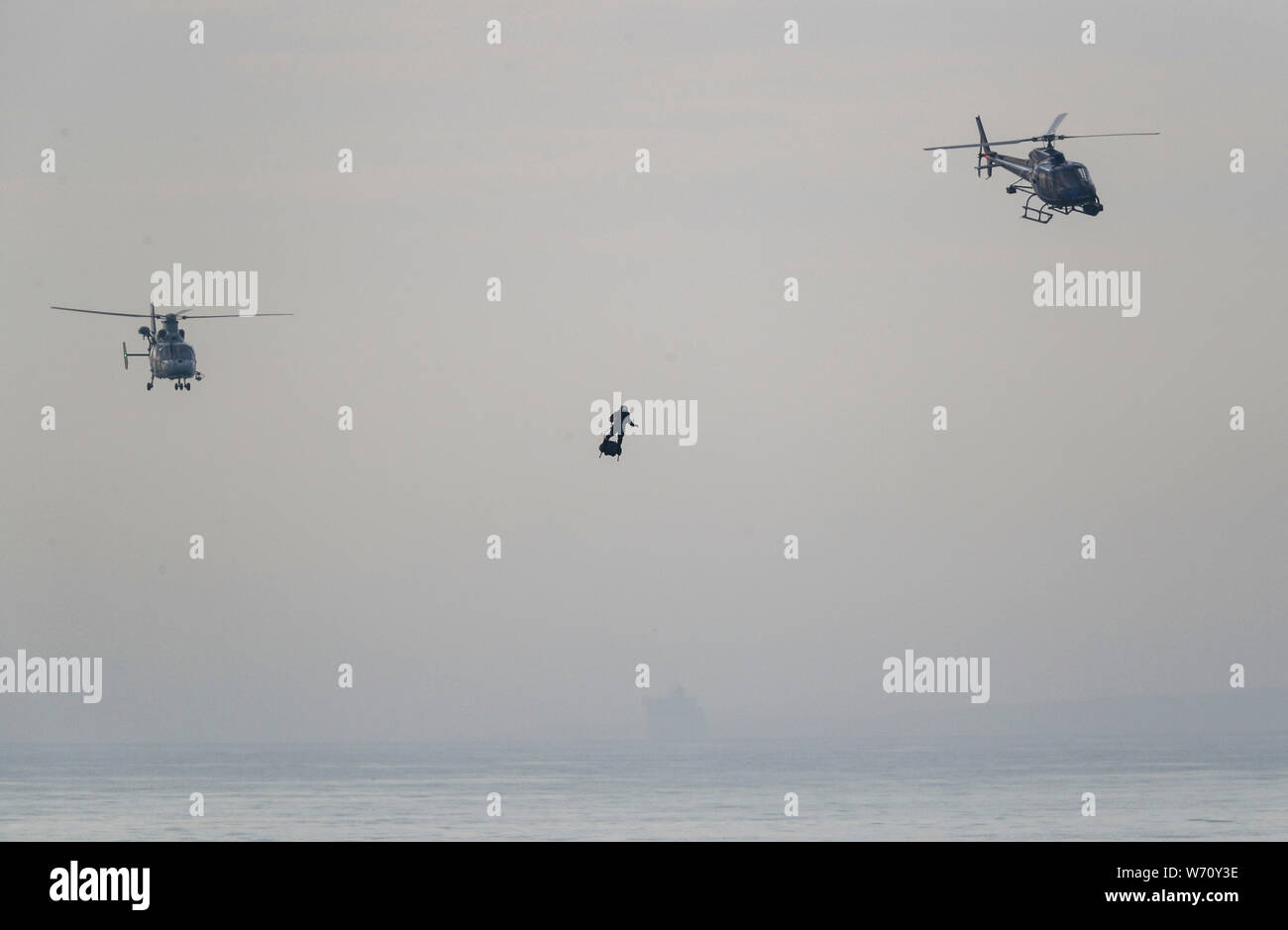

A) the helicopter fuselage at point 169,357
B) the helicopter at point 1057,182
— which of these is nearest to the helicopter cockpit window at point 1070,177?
the helicopter at point 1057,182

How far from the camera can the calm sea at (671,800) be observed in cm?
9688

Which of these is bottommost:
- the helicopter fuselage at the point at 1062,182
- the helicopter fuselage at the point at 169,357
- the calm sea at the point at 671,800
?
the calm sea at the point at 671,800

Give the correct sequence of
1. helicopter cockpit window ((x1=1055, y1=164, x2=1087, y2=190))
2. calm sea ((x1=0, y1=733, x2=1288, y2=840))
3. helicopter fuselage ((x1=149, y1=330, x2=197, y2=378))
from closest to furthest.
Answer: helicopter cockpit window ((x1=1055, y1=164, x2=1087, y2=190)) → helicopter fuselage ((x1=149, y1=330, x2=197, y2=378)) → calm sea ((x1=0, y1=733, x2=1288, y2=840))

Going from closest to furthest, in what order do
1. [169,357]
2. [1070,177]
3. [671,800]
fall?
[1070,177]
[169,357]
[671,800]

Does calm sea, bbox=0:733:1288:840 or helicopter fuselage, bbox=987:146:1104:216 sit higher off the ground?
helicopter fuselage, bbox=987:146:1104:216

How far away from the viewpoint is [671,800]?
12681 centimetres

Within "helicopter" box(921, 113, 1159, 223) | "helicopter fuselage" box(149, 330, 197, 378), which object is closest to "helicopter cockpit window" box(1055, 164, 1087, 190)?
"helicopter" box(921, 113, 1159, 223)

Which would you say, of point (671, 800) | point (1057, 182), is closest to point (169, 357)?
point (1057, 182)

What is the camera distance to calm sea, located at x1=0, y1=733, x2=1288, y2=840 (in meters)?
96.9

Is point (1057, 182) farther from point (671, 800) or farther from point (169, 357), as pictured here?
point (671, 800)

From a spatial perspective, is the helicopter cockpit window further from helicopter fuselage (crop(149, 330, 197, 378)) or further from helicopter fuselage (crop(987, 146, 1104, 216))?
helicopter fuselage (crop(149, 330, 197, 378))

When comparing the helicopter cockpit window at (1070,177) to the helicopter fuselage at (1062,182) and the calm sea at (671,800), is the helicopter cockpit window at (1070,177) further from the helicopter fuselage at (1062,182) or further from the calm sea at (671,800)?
the calm sea at (671,800)
